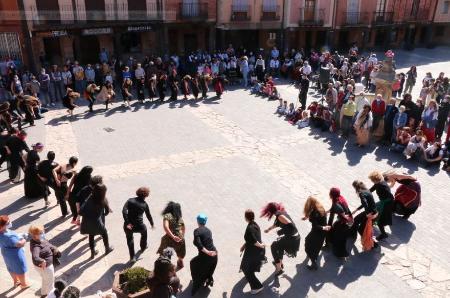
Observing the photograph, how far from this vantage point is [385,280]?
754 cm

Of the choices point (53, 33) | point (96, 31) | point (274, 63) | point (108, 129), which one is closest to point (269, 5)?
point (274, 63)

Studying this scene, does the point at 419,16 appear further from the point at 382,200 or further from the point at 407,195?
the point at 382,200

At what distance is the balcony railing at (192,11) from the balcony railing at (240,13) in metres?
1.95

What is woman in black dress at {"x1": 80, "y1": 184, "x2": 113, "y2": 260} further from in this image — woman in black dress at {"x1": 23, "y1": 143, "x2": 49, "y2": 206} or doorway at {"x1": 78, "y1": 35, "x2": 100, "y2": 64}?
doorway at {"x1": 78, "y1": 35, "x2": 100, "y2": 64}

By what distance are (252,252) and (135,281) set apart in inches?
78.7

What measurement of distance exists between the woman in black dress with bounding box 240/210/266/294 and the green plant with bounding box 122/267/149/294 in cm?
180

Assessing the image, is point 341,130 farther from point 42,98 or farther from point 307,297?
point 42,98

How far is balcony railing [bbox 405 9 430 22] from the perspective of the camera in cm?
3349

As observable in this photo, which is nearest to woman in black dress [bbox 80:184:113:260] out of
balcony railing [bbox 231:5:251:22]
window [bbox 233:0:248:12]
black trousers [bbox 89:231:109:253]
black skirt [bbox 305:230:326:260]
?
black trousers [bbox 89:231:109:253]

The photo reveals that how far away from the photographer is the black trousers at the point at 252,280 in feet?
22.9

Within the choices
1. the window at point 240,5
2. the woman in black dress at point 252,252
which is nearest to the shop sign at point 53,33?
the window at point 240,5

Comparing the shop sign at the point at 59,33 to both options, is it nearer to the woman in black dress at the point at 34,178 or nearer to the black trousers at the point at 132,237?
the woman in black dress at the point at 34,178

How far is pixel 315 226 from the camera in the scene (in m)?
7.41

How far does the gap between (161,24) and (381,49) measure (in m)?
18.3
